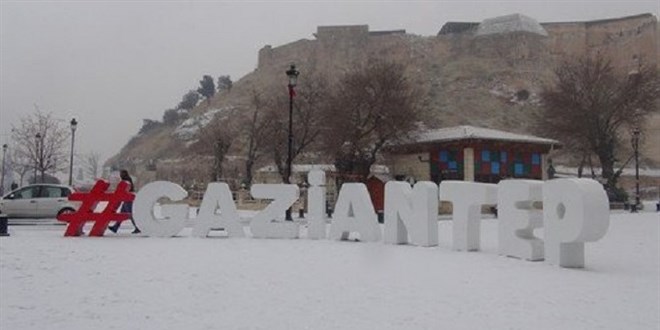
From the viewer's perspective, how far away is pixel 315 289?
25.9 feet

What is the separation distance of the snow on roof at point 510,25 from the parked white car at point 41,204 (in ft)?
296

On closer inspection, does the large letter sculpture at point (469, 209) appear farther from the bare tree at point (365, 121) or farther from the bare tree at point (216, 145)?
the bare tree at point (216, 145)

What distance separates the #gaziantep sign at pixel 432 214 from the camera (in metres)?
10.3

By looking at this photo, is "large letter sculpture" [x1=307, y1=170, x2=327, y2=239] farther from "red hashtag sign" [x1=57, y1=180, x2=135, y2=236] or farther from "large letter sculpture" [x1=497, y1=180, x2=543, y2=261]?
"large letter sculpture" [x1=497, y1=180, x2=543, y2=261]

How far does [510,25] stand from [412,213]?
9410 cm

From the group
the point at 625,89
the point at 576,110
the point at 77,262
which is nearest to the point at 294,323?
the point at 77,262

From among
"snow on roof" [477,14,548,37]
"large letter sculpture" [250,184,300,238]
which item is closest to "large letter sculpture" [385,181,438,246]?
"large letter sculpture" [250,184,300,238]

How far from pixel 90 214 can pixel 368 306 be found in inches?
419

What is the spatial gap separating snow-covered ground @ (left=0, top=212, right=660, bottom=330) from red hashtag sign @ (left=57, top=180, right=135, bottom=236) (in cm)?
267

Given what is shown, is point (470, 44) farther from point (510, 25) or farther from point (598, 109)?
point (598, 109)

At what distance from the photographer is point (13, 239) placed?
46.4 ft

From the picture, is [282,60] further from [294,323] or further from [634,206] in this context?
[294,323]

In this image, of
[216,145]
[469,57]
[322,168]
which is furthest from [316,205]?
[469,57]

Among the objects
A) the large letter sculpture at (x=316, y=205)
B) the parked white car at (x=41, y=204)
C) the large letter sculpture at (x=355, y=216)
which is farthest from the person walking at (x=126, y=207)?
the parked white car at (x=41, y=204)
